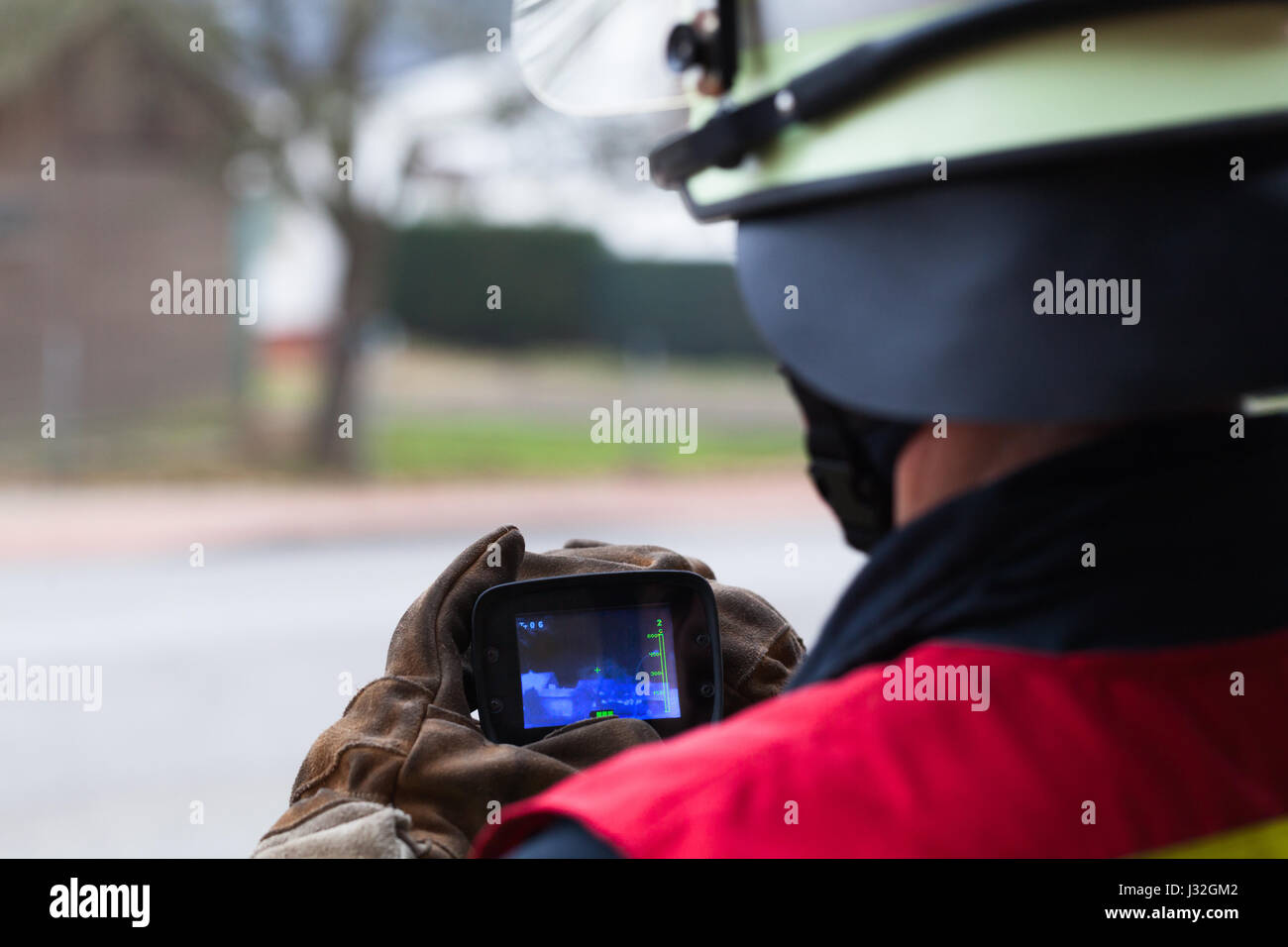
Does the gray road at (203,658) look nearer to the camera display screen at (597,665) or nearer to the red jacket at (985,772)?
the camera display screen at (597,665)

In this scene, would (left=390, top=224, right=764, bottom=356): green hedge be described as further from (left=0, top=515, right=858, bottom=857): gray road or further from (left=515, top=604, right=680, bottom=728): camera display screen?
(left=515, top=604, right=680, bottom=728): camera display screen

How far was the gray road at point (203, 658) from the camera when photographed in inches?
153

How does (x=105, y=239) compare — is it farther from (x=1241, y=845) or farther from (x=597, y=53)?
(x=1241, y=845)

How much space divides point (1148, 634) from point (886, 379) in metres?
0.22

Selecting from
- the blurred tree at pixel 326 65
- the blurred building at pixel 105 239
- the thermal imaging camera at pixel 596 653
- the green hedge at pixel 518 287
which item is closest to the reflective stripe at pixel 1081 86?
the thermal imaging camera at pixel 596 653

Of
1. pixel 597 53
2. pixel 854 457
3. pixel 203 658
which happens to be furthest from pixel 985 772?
pixel 203 658

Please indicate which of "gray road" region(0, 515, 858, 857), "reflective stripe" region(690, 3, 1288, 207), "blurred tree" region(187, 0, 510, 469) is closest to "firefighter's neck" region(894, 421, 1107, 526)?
"reflective stripe" region(690, 3, 1288, 207)

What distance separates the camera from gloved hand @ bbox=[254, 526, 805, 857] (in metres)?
1.10

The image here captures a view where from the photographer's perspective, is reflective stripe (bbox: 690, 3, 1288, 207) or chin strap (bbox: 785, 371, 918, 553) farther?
chin strap (bbox: 785, 371, 918, 553)

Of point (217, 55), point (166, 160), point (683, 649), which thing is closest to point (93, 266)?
point (166, 160)

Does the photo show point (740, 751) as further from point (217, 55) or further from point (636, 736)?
point (217, 55)

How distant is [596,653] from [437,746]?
21cm

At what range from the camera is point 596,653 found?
4.33ft

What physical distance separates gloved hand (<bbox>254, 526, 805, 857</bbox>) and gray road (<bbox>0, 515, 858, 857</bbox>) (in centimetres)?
8
